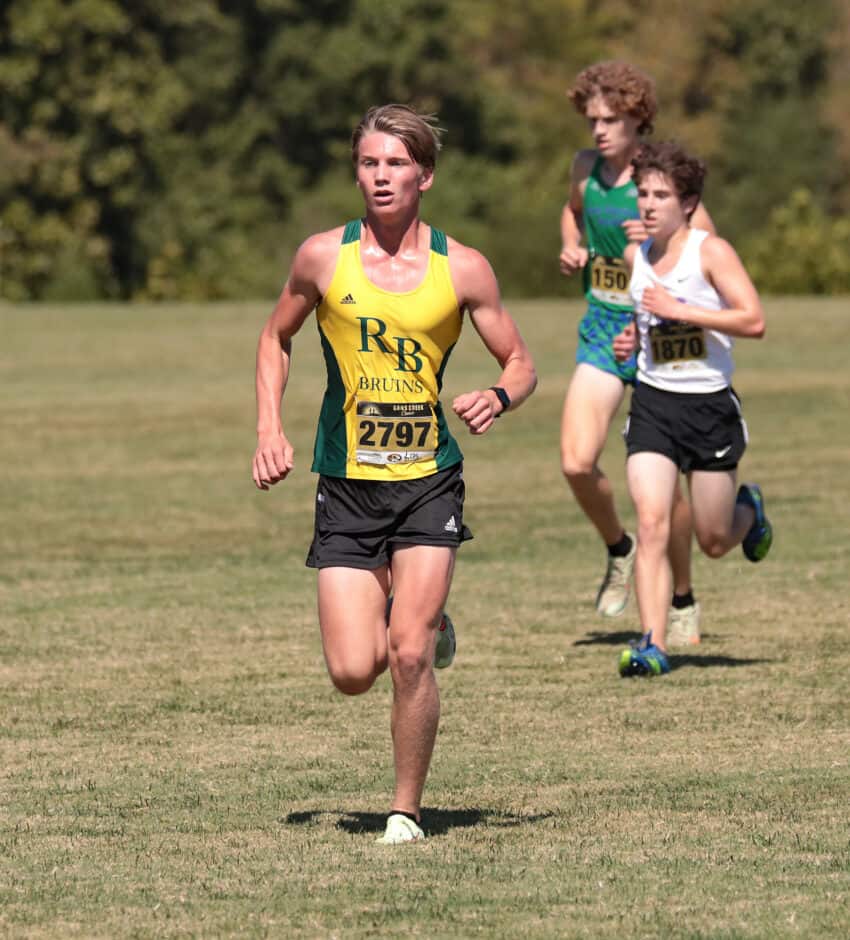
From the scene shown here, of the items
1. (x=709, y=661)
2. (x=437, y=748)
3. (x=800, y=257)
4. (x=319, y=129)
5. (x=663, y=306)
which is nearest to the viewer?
(x=437, y=748)

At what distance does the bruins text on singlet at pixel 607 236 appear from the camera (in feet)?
36.2

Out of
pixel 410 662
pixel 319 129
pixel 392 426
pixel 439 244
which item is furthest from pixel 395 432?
pixel 319 129

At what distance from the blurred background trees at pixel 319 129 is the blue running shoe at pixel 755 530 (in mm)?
40728

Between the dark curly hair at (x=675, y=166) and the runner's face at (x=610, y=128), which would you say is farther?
the runner's face at (x=610, y=128)

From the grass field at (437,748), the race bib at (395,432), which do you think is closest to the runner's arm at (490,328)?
the race bib at (395,432)

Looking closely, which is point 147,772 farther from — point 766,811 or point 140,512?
point 140,512

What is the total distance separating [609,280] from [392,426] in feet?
15.1

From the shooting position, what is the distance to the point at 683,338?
32.9 feet

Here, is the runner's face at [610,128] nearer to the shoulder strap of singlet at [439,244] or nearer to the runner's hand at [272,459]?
the shoulder strap of singlet at [439,244]

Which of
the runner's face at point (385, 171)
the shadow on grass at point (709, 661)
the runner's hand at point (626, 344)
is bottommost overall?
the shadow on grass at point (709, 661)

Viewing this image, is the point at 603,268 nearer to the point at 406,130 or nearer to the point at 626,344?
the point at 626,344

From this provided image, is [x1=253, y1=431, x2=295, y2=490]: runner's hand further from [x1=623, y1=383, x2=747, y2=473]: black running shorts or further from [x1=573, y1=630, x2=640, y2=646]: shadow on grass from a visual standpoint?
[x1=573, y1=630, x2=640, y2=646]: shadow on grass

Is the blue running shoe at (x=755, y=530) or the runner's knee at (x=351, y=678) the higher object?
the runner's knee at (x=351, y=678)

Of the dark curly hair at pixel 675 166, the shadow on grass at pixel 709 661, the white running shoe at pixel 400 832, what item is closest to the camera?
the white running shoe at pixel 400 832
